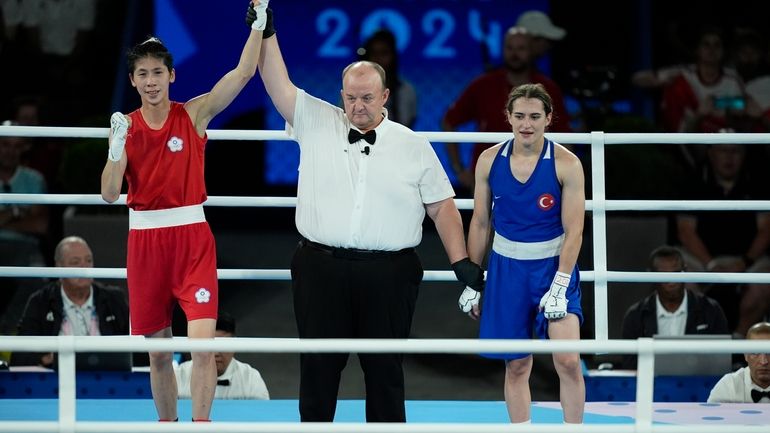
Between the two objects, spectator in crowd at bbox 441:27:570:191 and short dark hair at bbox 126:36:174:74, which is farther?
spectator in crowd at bbox 441:27:570:191

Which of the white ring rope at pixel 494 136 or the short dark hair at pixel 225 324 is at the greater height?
the white ring rope at pixel 494 136

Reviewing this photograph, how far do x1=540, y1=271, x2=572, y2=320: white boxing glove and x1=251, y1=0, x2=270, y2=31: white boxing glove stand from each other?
1.25 metres

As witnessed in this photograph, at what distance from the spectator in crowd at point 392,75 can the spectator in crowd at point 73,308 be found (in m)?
2.02

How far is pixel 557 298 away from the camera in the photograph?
430 cm

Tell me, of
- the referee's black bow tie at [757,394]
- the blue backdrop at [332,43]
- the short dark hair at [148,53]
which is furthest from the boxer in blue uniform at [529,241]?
the blue backdrop at [332,43]

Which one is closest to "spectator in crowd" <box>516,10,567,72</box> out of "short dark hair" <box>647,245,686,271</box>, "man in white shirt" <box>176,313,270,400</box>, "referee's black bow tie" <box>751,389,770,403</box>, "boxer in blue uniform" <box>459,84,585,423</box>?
"short dark hair" <box>647,245,686,271</box>

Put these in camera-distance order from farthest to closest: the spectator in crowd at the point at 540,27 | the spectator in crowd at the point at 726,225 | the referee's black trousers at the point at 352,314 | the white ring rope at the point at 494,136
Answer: the spectator in crowd at the point at 540,27, the spectator in crowd at the point at 726,225, the white ring rope at the point at 494,136, the referee's black trousers at the point at 352,314

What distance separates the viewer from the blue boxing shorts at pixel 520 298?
4422mm

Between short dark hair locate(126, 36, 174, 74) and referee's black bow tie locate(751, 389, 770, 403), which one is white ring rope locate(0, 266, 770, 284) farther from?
short dark hair locate(126, 36, 174, 74)

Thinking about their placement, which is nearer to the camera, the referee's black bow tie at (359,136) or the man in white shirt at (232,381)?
the referee's black bow tie at (359,136)

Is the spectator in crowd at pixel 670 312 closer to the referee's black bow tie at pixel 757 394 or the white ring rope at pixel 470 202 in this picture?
the referee's black bow tie at pixel 757 394

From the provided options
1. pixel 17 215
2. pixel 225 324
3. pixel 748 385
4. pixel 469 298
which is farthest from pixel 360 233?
pixel 17 215

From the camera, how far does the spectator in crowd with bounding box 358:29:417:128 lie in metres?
7.49

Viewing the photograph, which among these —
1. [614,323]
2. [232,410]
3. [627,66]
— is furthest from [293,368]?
[627,66]
